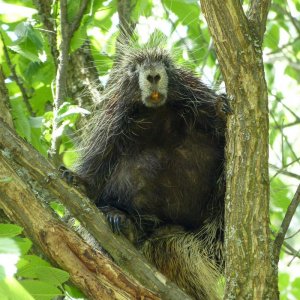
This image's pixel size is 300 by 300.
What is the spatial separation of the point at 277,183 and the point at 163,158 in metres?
1.26

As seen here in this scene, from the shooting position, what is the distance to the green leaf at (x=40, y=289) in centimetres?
185

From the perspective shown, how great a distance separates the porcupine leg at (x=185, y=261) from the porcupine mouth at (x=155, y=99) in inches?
25.6

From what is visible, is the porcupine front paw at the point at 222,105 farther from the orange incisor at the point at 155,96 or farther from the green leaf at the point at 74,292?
the green leaf at the point at 74,292

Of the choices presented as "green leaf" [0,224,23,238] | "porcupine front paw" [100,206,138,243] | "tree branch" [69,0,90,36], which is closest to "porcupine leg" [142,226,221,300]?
"porcupine front paw" [100,206,138,243]

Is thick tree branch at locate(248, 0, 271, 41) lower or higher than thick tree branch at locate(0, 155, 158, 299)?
higher

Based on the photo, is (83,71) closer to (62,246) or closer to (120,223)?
(120,223)

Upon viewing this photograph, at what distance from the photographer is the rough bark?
227 centimetres

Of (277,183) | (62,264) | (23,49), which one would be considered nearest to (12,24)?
(23,49)

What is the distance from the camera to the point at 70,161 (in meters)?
3.91

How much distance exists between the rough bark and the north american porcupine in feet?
2.46

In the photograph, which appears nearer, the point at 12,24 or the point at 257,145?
the point at 257,145

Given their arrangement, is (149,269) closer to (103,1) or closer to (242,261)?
(242,261)

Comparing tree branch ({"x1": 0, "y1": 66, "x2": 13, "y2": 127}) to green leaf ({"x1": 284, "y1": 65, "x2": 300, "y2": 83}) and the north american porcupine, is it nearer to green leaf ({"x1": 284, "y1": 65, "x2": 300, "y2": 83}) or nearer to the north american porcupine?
Result: the north american porcupine

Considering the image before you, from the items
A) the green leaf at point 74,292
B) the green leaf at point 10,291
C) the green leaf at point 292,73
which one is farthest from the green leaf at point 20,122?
the green leaf at point 292,73
